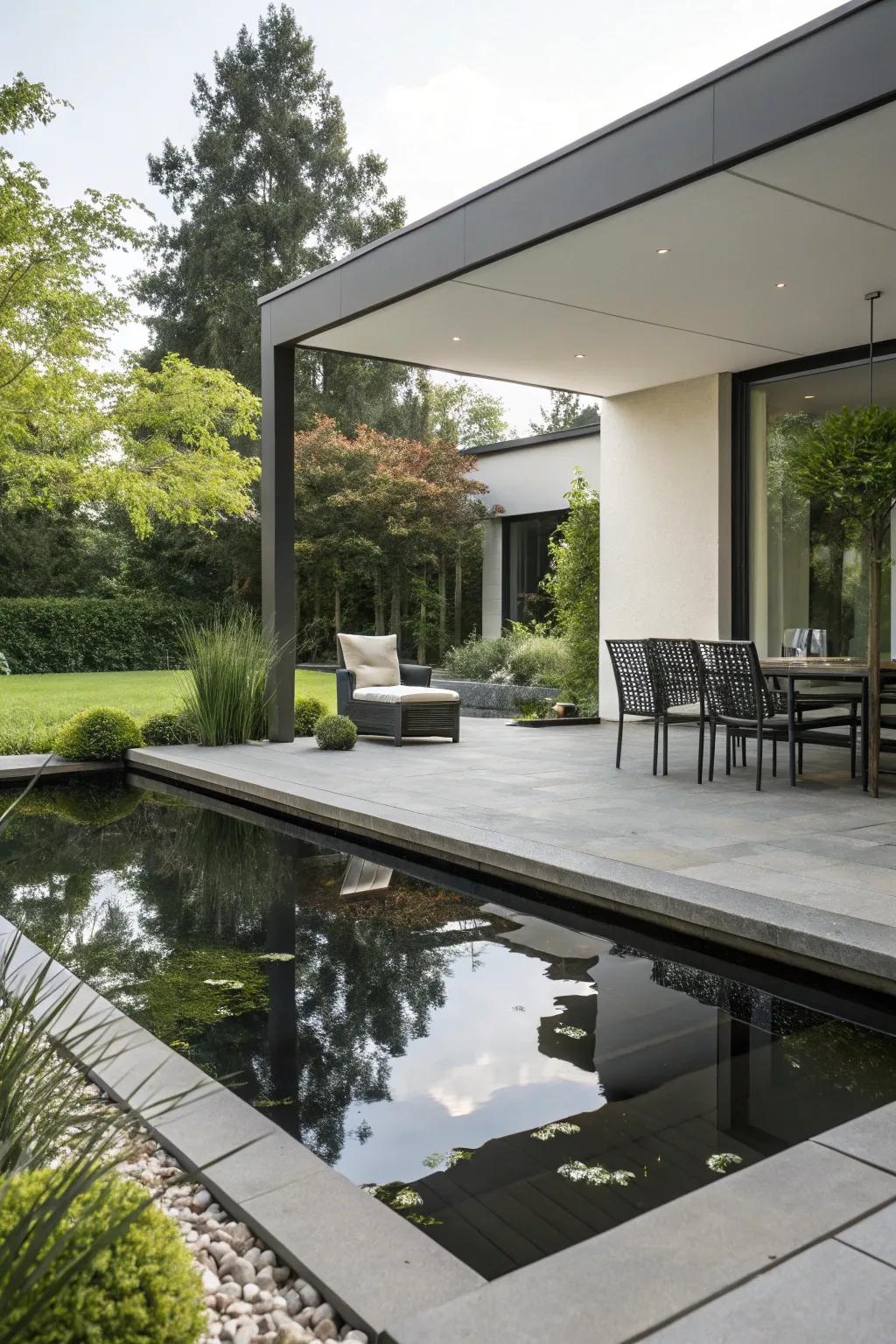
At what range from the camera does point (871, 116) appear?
4.32 m

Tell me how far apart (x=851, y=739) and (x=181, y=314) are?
2028 centimetres

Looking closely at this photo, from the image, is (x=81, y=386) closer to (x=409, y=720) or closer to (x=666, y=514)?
(x=409, y=720)

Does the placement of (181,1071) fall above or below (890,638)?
below

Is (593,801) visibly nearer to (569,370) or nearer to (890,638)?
(890,638)

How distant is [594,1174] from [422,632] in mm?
Answer: 15271

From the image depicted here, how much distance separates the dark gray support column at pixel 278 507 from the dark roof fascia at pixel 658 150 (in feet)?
4.52

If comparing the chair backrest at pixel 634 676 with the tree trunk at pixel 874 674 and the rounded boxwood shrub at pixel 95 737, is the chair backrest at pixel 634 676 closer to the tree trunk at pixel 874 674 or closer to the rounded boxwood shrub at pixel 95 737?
the tree trunk at pixel 874 674

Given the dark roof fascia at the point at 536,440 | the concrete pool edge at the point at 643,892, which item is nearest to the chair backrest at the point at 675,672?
the concrete pool edge at the point at 643,892

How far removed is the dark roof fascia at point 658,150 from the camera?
411 centimetres

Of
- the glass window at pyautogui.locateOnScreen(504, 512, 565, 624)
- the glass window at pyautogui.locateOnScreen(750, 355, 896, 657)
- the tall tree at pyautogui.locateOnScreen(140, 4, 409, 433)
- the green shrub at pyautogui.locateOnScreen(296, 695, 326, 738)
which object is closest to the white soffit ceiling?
the glass window at pyautogui.locateOnScreen(750, 355, 896, 657)

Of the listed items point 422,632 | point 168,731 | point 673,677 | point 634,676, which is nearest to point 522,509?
point 422,632

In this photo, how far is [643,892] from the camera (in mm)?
3766

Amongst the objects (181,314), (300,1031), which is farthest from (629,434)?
(181,314)

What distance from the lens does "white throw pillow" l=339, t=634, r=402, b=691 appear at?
912cm
